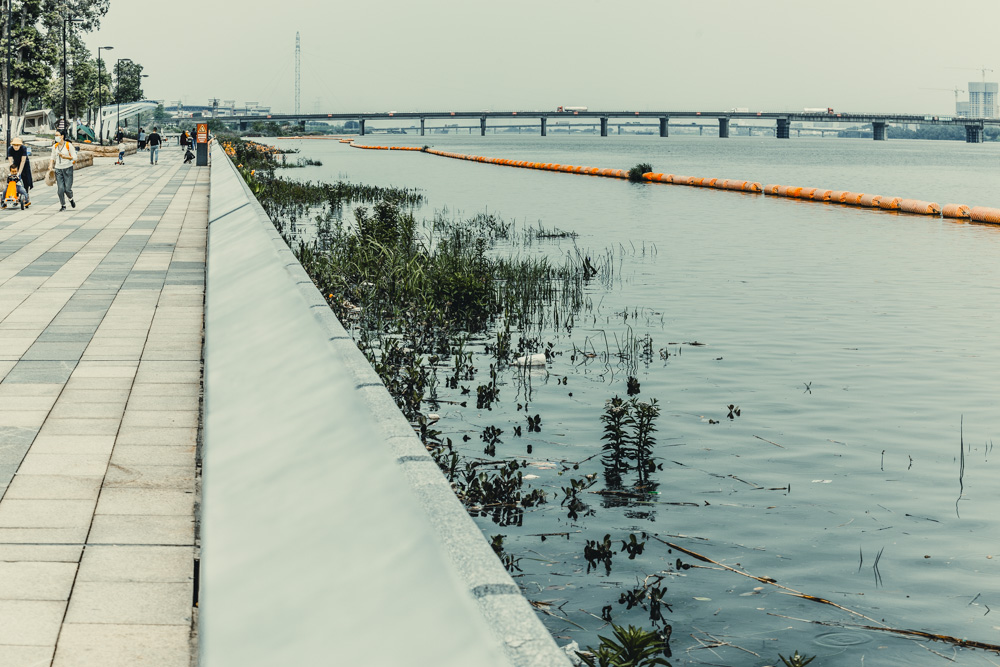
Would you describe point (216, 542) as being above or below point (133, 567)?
above

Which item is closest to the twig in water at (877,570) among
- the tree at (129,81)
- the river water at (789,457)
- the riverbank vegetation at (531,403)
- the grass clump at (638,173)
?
the river water at (789,457)

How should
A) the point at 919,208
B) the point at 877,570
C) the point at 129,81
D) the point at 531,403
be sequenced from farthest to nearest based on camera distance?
the point at 129,81, the point at 919,208, the point at 531,403, the point at 877,570

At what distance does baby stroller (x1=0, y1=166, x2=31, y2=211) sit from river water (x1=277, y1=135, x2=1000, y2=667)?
14253mm

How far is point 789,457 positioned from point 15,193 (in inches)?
833

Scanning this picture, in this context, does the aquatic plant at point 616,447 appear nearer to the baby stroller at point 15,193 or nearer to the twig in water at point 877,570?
the twig in water at point 877,570

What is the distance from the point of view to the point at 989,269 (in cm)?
1953

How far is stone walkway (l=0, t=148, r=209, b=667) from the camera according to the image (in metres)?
4.15

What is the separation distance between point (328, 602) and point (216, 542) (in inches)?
35.4

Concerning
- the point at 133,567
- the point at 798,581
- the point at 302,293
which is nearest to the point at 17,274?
the point at 302,293

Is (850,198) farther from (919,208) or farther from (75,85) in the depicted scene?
(75,85)

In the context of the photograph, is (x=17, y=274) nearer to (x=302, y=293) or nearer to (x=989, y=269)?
(x=302, y=293)

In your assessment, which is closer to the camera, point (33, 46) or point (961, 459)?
point (961, 459)

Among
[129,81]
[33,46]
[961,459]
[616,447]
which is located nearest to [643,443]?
[616,447]

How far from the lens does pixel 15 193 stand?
79.5 feet
